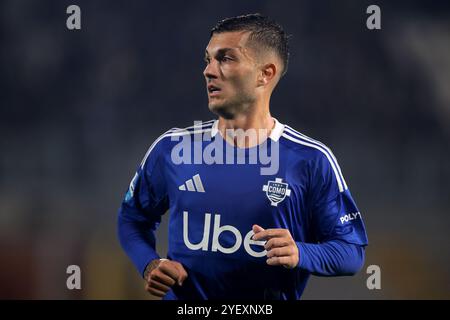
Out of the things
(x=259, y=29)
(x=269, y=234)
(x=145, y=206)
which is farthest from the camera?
(x=145, y=206)

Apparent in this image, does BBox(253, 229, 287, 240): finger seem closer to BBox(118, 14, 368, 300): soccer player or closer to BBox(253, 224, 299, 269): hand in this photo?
BBox(253, 224, 299, 269): hand

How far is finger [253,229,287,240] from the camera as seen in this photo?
2447mm

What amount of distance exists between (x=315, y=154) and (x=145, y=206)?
829mm

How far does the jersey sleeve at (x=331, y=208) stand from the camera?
9.00 ft

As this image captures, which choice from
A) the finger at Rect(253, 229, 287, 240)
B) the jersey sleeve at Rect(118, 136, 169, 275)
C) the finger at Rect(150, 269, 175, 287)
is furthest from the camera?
the jersey sleeve at Rect(118, 136, 169, 275)

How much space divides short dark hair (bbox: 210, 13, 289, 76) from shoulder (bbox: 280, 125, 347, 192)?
0.39 meters

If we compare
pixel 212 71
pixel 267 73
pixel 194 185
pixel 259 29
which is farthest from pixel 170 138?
pixel 259 29

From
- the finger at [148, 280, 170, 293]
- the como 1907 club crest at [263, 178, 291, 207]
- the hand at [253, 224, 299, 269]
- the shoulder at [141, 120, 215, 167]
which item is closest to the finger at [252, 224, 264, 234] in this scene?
the hand at [253, 224, 299, 269]

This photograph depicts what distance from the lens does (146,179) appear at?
2914mm

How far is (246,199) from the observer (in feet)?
8.98

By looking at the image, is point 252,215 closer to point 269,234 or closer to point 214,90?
point 269,234

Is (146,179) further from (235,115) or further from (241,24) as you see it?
(241,24)

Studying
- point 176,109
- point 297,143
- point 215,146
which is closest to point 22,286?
point 176,109

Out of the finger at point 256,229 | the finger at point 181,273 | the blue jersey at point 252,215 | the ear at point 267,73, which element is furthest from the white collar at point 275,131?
the finger at point 181,273
